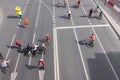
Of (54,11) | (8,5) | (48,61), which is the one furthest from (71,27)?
(8,5)

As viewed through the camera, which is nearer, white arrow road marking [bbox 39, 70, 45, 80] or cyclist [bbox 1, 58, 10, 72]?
cyclist [bbox 1, 58, 10, 72]

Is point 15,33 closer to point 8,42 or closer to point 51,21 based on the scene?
point 8,42

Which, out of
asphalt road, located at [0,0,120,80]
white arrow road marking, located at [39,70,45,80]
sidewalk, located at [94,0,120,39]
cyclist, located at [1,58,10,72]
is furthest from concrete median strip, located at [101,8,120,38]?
cyclist, located at [1,58,10,72]

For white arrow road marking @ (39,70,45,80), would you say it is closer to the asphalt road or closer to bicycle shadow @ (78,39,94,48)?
the asphalt road

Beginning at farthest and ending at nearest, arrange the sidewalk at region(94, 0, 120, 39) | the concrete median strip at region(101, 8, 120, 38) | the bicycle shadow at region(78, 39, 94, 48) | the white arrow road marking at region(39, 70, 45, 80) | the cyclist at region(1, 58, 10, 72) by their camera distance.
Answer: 1. the sidewalk at region(94, 0, 120, 39)
2. the concrete median strip at region(101, 8, 120, 38)
3. the bicycle shadow at region(78, 39, 94, 48)
4. the white arrow road marking at region(39, 70, 45, 80)
5. the cyclist at region(1, 58, 10, 72)

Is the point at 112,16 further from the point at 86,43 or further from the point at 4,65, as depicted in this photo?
the point at 4,65

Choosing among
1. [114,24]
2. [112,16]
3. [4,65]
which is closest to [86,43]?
[114,24]
